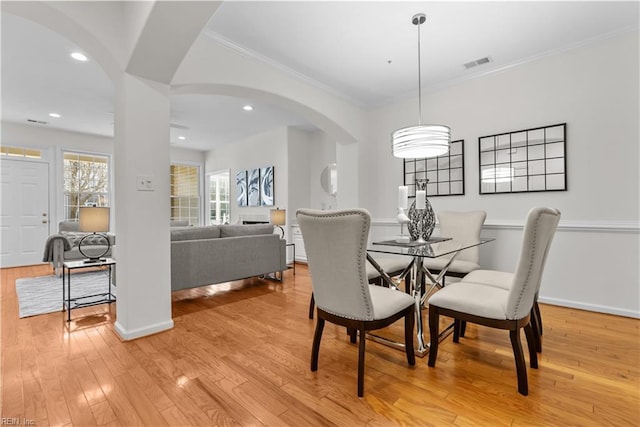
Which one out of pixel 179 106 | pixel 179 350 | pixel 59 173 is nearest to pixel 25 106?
pixel 59 173

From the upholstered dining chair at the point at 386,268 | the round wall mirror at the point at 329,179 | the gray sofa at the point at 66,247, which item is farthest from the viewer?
the round wall mirror at the point at 329,179

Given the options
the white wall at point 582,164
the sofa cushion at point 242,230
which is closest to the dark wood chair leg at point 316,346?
the sofa cushion at point 242,230

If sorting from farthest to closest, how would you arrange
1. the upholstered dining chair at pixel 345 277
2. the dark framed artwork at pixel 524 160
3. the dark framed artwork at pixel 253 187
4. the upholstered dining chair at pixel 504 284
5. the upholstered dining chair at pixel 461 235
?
the dark framed artwork at pixel 253 187 < the dark framed artwork at pixel 524 160 < the upholstered dining chair at pixel 461 235 < the upholstered dining chair at pixel 504 284 < the upholstered dining chair at pixel 345 277

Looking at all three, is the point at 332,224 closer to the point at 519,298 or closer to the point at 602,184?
the point at 519,298

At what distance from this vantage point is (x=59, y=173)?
6.01m

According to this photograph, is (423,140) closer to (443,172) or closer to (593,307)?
(443,172)

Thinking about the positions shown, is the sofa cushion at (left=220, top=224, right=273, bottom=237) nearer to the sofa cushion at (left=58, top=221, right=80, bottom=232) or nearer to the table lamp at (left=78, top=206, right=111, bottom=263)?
the table lamp at (left=78, top=206, right=111, bottom=263)

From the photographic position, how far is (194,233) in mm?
3461

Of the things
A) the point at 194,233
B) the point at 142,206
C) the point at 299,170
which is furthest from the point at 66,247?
the point at 299,170

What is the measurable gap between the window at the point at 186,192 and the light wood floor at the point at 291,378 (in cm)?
535

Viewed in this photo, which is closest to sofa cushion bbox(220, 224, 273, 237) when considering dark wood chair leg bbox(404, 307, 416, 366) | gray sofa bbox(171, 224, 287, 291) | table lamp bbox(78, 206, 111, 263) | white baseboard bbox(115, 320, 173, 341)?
gray sofa bbox(171, 224, 287, 291)

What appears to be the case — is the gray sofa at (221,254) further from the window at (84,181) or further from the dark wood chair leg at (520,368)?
the window at (84,181)

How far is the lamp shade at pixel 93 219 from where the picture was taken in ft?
9.60

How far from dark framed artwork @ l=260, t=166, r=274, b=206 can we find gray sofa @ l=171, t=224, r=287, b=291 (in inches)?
81.7
